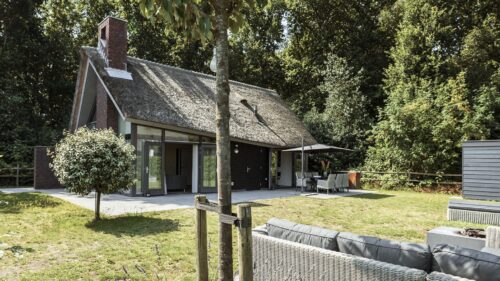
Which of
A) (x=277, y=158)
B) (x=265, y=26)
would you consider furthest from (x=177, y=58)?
(x=277, y=158)

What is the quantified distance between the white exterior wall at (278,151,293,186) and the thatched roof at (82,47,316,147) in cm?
102

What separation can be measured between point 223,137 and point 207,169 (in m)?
13.2

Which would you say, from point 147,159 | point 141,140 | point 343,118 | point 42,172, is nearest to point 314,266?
point 147,159

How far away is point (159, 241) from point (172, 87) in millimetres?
11566

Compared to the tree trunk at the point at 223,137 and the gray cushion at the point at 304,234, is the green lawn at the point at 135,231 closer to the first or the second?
the tree trunk at the point at 223,137

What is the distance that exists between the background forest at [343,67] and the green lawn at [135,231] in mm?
6629

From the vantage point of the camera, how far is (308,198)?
1420 cm

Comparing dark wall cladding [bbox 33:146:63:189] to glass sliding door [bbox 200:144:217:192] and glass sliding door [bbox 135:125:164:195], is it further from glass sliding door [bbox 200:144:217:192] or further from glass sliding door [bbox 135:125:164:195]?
glass sliding door [bbox 200:144:217:192]

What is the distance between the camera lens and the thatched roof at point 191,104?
48.9ft

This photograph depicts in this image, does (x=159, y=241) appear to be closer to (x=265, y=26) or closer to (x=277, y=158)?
(x=277, y=158)

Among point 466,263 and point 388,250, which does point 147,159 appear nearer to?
point 388,250

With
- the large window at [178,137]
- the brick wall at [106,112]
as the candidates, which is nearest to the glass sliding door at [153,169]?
the large window at [178,137]

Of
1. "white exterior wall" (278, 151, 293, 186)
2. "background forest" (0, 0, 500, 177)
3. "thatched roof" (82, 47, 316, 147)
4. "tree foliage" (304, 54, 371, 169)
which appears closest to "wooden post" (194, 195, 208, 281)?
"thatched roof" (82, 47, 316, 147)

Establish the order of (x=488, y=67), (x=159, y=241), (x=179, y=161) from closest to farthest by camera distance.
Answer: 1. (x=159, y=241)
2. (x=179, y=161)
3. (x=488, y=67)
